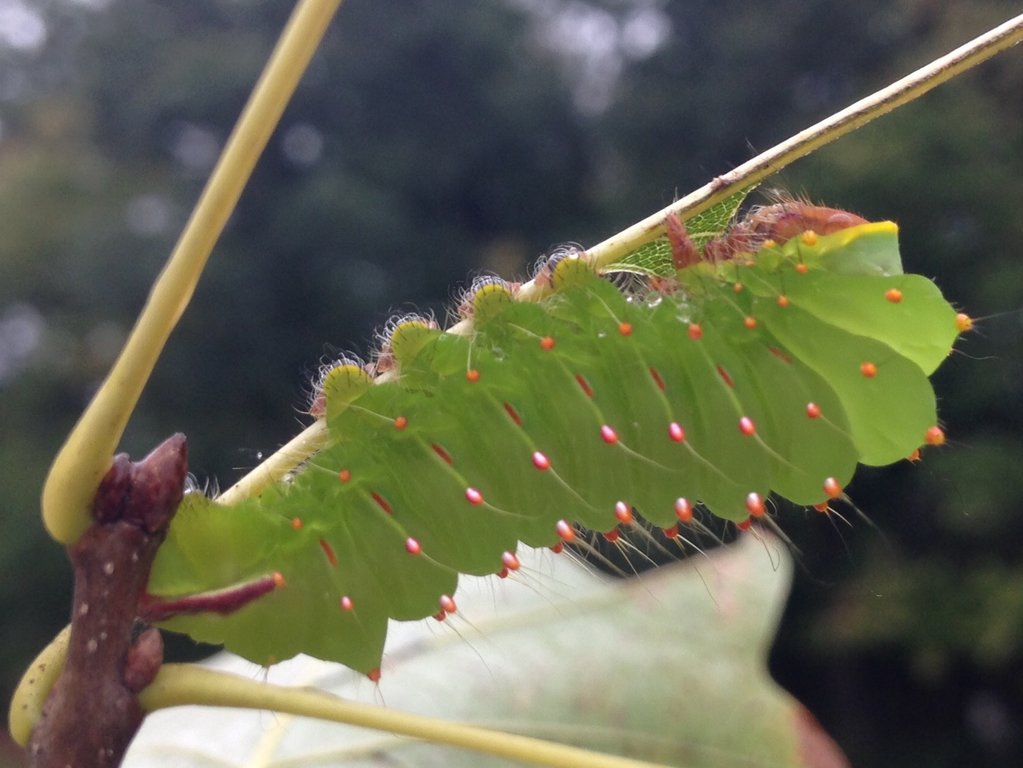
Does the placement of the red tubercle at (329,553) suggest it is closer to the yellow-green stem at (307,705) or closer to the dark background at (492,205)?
the yellow-green stem at (307,705)

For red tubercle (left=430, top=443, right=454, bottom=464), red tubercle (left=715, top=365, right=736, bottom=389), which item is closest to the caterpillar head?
red tubercle (left=715, top=365, right=736, bottom=389)

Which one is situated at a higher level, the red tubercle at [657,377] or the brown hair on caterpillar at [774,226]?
the brown hair on caterpillar at [774,226]

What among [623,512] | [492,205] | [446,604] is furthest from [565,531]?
[492,205]

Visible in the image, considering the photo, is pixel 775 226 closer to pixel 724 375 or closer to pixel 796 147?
pixel 724 375

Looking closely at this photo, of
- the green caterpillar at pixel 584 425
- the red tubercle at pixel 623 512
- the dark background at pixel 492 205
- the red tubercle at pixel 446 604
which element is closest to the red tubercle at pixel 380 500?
the green caterpillar at pixel 584 425

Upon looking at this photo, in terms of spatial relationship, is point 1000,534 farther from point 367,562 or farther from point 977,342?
point 367,562

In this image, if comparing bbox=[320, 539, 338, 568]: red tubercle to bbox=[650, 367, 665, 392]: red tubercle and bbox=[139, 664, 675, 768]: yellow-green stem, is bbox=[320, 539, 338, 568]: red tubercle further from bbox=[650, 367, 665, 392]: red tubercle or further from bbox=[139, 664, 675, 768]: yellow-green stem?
bbox=[650, 367, 665, 392]: red tubercle

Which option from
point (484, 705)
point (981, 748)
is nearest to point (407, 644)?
point (484, 705)

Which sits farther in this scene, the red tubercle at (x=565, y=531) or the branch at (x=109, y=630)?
the red tubercle at (x=565, y=531)
